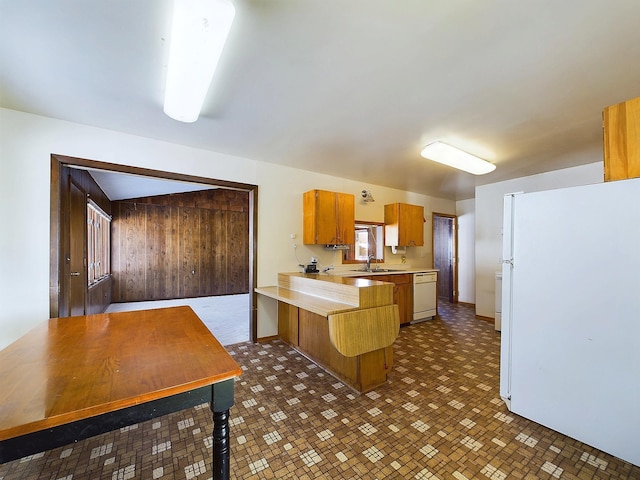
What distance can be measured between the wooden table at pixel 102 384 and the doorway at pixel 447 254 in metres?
6.30

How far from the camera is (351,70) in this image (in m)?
1.81

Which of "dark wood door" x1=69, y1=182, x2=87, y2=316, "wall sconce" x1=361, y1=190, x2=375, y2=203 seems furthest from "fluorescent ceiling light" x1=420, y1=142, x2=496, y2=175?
"dark wood door" x1=69, y1=182, x2=87, y2=316

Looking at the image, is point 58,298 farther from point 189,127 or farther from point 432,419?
point 432,419

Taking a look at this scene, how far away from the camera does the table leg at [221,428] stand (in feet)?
3.55

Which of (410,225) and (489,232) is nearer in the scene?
(489,232)

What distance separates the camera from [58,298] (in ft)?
8.22

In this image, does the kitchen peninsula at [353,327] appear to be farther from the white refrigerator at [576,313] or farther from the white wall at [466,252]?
the white wall at [466,252]

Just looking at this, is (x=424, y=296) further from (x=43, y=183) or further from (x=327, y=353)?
(x=43, y=183)

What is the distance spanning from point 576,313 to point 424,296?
10.2ft

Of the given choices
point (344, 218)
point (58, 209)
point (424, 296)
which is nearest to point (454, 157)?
point (344, 218)

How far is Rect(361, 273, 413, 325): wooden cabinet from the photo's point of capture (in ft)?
14.5

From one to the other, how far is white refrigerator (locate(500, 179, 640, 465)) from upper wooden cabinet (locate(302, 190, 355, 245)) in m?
2.36

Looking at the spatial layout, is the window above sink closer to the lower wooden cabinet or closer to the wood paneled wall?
the lower wooden cabinet

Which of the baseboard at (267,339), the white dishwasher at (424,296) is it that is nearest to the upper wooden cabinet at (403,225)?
the white dishwasher at (424,296)
